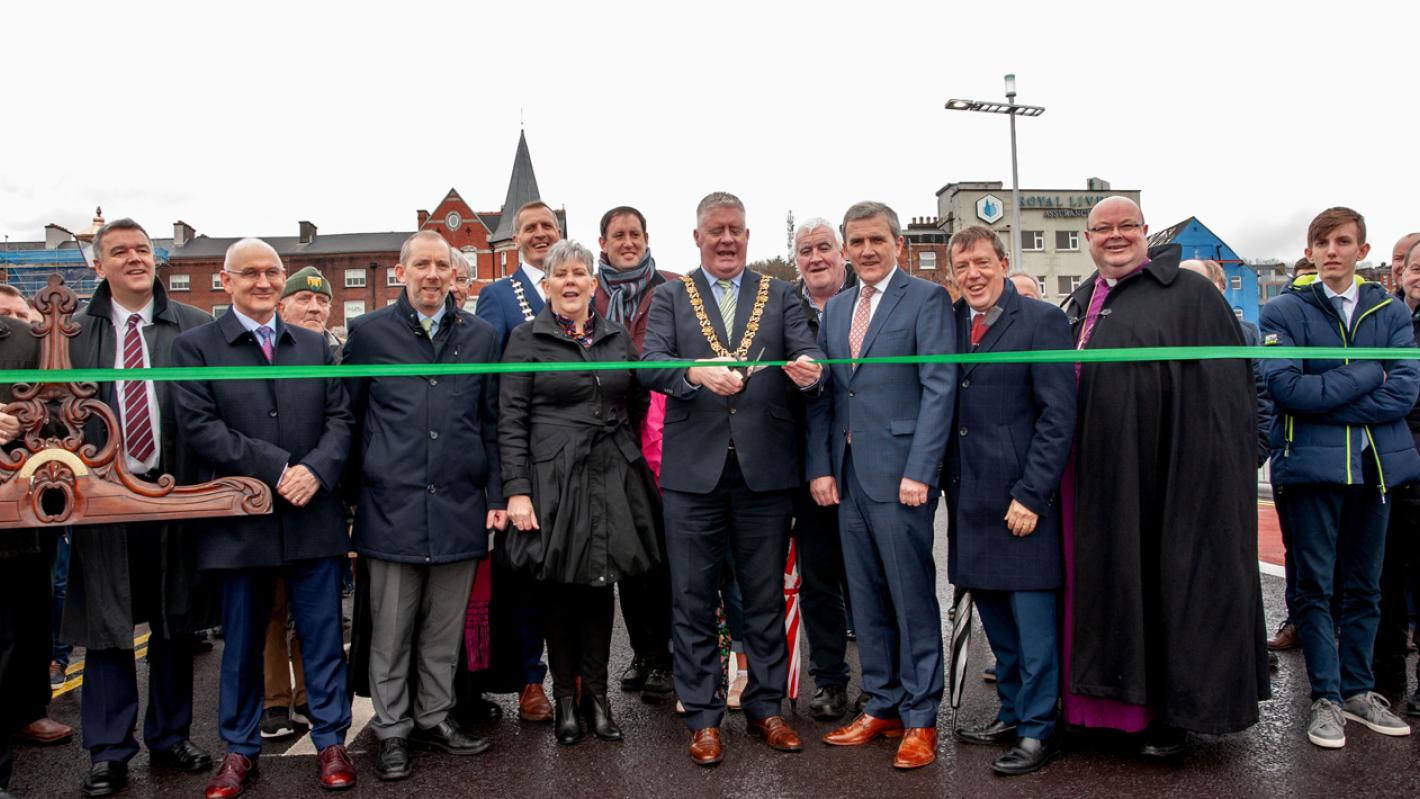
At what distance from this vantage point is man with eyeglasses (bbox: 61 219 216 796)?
406 cm

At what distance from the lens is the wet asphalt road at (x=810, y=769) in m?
3.76

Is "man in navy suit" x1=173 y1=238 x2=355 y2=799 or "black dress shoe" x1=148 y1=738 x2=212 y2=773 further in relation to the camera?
"black dress shoe" x1=148 y1=738 x2=212 y2=773

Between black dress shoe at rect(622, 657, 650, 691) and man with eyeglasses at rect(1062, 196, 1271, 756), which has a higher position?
man with eyeglasses at rect(1062, 196, 1271, 756)

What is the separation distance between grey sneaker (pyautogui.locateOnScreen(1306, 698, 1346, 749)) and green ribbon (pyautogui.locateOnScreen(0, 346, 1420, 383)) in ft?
5.22

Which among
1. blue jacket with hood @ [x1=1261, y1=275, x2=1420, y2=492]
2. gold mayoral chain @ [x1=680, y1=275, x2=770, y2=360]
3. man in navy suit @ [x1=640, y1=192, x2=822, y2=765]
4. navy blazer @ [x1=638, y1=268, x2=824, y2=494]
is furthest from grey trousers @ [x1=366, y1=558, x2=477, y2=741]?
blue jacket with hood @ [x1=1261, y1=275, x2=1420, y2=492]

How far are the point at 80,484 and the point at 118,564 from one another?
1.43 feet

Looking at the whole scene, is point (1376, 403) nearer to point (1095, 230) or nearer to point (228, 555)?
point (1095, 230)

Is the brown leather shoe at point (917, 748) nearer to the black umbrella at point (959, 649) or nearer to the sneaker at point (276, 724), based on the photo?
the black umbrella at point (959, 649)

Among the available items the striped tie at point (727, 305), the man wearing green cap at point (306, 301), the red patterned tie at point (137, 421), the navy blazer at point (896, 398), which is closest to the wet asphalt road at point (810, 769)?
the navy blazer at point (896, 398)

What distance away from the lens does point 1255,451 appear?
400 cm

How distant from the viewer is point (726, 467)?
4.36 m

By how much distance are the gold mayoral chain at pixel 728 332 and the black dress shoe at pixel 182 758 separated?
298 cm

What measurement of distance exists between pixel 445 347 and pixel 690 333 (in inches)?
46.0

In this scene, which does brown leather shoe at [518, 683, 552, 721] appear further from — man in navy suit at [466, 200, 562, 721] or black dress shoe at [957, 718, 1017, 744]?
black dress shoe at [957, 718, 1017, 744]
